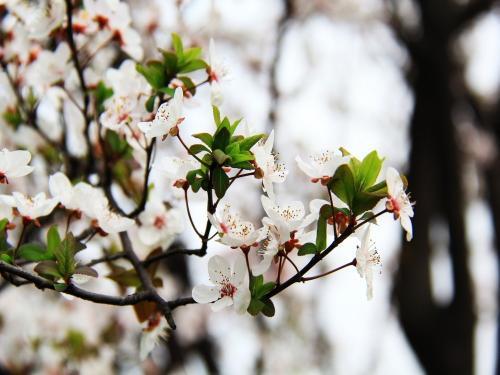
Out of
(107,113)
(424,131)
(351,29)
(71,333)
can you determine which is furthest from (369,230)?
(351,29)

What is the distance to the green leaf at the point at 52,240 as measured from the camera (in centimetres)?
109

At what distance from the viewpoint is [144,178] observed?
1355mm

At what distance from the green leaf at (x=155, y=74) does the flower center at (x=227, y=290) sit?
0.45 m

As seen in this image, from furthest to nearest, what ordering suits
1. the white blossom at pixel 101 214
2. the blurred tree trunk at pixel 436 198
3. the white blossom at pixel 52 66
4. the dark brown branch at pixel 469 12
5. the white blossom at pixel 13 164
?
1. the dark brown branch at pixel 469 12
2. the blurred tree trunk at pixel 436 198
3. the white blossom at pixel 52 66
4. the white blossom at pixel 101 214
5. the white blossom at pixel 13 164

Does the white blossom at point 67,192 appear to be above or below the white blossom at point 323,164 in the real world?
below

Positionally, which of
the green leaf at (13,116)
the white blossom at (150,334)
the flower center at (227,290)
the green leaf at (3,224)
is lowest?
the white blossom at (150,334)

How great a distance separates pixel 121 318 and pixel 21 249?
273 cm

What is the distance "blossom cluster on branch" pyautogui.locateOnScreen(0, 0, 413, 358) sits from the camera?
98 cm

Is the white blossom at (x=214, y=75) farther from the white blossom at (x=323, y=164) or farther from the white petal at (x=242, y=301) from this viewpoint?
the white petal at (x=242, y=301)

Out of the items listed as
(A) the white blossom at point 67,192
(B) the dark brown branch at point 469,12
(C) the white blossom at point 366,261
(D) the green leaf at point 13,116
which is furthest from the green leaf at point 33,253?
(B) the dark brown branch at point 469,12

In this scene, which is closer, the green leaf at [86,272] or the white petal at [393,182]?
the white petal at [393,182]

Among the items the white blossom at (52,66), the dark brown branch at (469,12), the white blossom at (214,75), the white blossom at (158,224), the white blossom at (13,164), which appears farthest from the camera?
the dark brown branch at (469,12)

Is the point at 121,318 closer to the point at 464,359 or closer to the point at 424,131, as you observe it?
the point at 464,359

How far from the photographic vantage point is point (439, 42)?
4.12 metres
